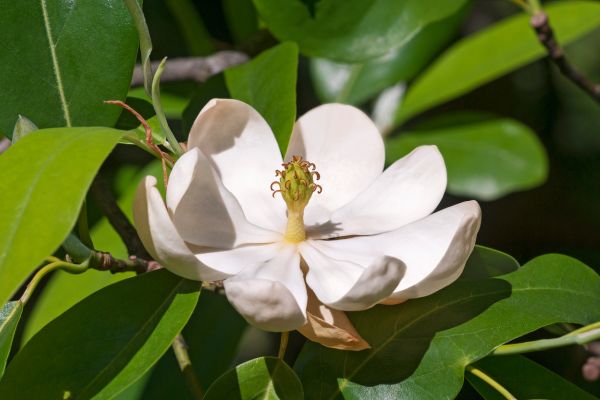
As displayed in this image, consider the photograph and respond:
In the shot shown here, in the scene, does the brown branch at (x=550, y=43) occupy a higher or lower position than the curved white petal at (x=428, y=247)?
lower

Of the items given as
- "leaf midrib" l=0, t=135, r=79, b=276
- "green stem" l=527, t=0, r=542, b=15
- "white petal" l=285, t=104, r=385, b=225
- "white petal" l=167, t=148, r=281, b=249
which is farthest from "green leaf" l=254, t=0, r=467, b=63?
"leaf midrib" l=0, t=135, r=79, b=276

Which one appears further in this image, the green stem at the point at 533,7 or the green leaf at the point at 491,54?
the green leaf at the point at 491,54

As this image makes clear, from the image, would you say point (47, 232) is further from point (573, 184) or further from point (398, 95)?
point (573, 184)

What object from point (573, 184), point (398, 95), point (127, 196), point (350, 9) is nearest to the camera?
point (350, 9)

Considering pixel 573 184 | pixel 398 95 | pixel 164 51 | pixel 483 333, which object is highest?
pixel 483 333

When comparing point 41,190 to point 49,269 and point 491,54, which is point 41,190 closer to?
point 49,269

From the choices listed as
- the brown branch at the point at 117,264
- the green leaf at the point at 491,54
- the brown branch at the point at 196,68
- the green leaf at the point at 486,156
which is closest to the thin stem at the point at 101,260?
the brown branch at the point at 117,264

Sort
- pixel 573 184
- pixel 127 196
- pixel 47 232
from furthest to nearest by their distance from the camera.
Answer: pixel 573 184, pixel 127 196, pixel 47 232

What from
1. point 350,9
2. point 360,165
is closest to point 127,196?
point 350,9

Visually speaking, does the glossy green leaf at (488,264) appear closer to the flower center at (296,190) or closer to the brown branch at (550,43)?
the flower center at (296,190)
